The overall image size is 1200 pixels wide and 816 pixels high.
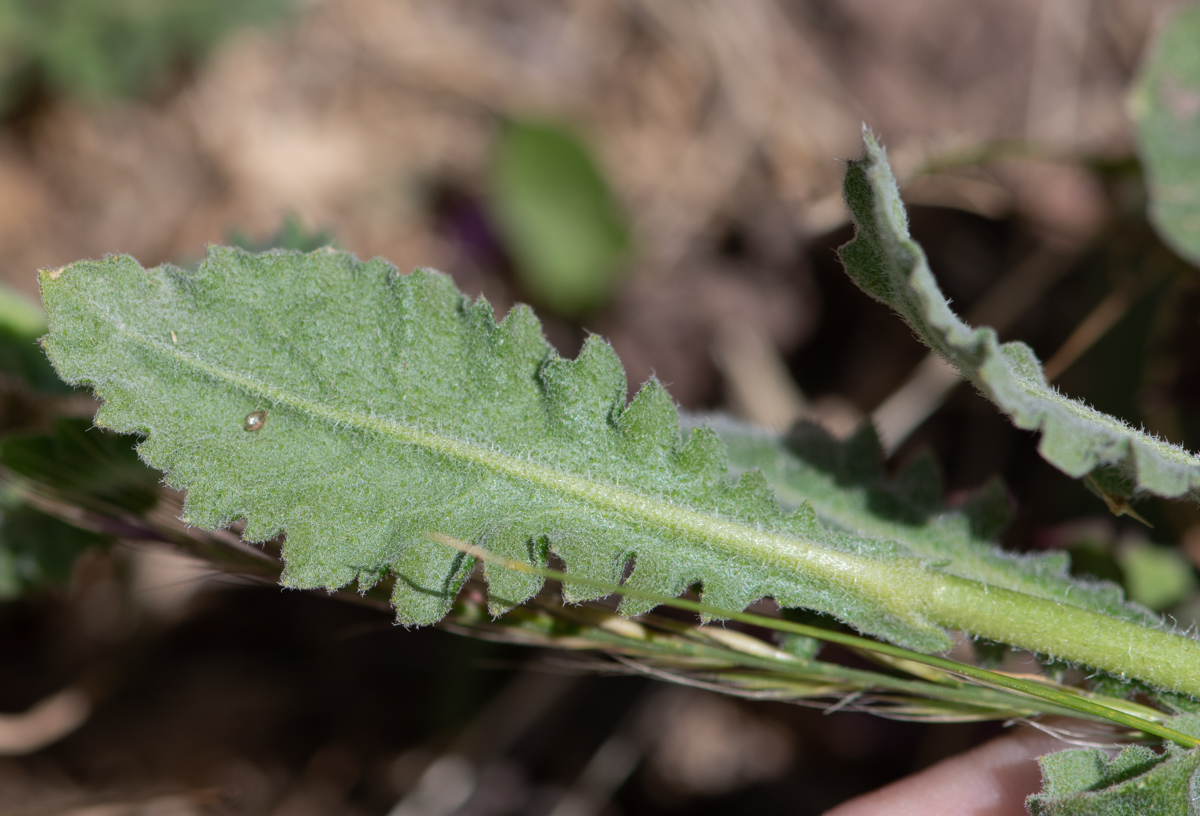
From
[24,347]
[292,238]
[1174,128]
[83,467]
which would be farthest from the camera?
[1174,128]

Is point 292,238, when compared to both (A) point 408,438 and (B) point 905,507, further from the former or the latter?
(B) point 905,507

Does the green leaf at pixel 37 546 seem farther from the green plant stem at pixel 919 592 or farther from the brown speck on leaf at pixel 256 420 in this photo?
the green plant stem at pixel 919 592

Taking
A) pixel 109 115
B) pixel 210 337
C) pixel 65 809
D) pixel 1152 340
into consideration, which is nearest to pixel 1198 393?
pixel 1152 340

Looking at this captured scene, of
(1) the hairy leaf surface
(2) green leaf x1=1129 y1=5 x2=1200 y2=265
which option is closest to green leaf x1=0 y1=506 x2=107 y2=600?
(1) the hairy leaf surface

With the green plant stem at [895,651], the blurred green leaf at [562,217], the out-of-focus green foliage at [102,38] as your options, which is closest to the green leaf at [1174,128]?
the green plant stem at [895,651]

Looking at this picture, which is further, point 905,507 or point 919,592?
point 905,507

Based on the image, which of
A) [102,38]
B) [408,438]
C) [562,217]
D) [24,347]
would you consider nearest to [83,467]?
[24,347]
